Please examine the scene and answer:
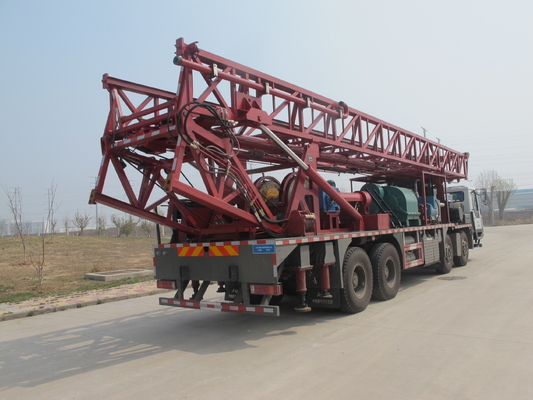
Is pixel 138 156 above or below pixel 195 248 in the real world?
above

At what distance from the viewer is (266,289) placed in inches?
237

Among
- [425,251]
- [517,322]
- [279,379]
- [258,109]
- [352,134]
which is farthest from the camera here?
[425,251]

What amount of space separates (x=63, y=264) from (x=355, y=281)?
15021mm

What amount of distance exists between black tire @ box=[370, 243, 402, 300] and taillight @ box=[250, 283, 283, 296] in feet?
10.2

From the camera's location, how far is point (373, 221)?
879cm

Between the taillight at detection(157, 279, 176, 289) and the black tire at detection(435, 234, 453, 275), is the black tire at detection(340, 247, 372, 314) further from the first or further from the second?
the black tire at detection(435, 234, 453, 275)

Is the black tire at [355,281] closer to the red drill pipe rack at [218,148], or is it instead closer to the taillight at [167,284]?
the red drill pipe rack at [218,148]

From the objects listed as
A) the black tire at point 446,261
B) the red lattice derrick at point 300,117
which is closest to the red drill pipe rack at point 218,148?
the red lattice derrick at point 300,117

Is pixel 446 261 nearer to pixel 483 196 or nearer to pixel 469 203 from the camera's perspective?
pixel 469 203

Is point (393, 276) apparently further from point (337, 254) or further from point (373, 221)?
point (337, 254)

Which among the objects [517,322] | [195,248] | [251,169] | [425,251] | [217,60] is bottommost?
[517,322]

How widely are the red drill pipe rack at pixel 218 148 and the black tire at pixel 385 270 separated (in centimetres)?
69

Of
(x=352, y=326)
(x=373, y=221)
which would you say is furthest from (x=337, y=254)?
(x=373, y=221)

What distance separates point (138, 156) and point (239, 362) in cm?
384
